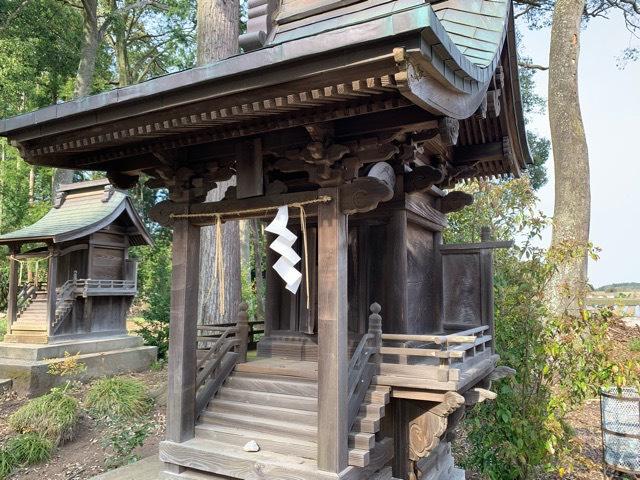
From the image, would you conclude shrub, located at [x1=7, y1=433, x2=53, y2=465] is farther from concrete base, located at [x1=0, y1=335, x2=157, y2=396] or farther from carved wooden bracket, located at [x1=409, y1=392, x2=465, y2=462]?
carved wooden bracket, located at [x1=409, y1=392, x2=465, y2=462]

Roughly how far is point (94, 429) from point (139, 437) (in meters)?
2.95

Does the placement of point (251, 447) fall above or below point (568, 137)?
below

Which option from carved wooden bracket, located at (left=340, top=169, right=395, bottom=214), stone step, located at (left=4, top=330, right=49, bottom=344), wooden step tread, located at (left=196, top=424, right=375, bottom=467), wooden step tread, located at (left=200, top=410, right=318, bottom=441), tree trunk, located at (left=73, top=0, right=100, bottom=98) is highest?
tree trunk, located at (left=73, top=0, right=100, bottom=98)

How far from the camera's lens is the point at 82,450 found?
26.0ft

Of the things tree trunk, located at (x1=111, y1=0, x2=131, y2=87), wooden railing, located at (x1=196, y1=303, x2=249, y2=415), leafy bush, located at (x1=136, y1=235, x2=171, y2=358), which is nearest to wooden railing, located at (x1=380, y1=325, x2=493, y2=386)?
wooden railing, located at (x1=196, y1=303, x2=249, y2=415)

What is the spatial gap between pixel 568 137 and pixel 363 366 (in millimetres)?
9591

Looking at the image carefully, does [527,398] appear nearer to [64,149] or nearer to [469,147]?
[469,147]

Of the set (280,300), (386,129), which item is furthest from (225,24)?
(386,129)

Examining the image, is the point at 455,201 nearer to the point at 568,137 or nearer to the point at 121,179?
the point at 121,179

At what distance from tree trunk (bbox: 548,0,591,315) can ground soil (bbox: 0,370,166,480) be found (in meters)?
8.98

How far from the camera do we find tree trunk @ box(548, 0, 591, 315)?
10.5m

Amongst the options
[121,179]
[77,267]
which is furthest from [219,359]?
[77,267]

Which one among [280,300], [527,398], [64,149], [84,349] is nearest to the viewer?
[64,149]

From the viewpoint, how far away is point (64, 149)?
4.08 m
